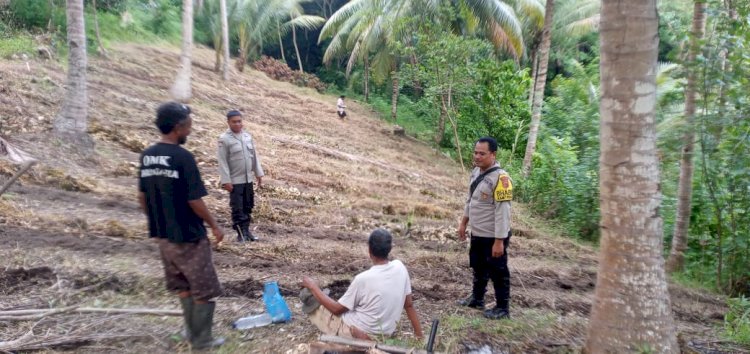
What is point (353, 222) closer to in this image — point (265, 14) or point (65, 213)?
point (65, 213)

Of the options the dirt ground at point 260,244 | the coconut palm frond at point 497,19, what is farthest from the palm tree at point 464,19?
the dirt ground at point 260,244

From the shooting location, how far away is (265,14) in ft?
79.0

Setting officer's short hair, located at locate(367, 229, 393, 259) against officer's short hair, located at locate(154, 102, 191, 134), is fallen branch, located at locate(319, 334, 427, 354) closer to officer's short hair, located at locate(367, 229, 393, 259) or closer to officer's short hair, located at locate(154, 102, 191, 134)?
officer's short hair, located at locate(367, 229, 393, 259)

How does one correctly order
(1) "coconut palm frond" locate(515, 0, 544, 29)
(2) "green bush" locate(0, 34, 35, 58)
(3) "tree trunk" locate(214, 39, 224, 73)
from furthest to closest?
(3) "tree trunk" locate(214, 39, 224, 73), (1) "coconut palm frond" locate(515, 0, 544, 29), (2) "green bush" locate(0, 34, 35, 58)

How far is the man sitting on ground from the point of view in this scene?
11.5 ft

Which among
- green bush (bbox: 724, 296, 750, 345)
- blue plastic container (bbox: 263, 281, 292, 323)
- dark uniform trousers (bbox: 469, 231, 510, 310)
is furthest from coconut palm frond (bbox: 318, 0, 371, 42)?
blue plastic container (bbox: 263, 281, 292, 323)

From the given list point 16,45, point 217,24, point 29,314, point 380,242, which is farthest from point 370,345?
point 217,24

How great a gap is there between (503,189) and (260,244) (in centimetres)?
319

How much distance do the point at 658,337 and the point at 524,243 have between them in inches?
201

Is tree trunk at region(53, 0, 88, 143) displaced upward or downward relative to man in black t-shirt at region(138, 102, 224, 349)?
upward

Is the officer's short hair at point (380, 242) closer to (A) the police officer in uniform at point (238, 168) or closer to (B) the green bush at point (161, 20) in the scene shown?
(A) the police officer in uniform at point (238, 168)

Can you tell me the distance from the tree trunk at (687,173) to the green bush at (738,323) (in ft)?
5.35

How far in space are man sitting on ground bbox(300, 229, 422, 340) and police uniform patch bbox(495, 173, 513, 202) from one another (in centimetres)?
111

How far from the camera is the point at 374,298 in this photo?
11.6 ft
